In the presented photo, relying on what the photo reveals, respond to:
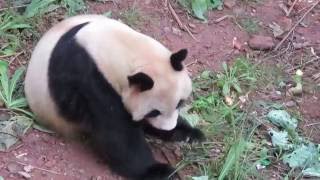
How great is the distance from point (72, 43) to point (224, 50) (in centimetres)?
176

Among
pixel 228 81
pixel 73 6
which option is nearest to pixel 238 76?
pixel 228 81

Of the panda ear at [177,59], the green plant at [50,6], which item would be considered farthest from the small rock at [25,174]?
the green plant at [50,6]

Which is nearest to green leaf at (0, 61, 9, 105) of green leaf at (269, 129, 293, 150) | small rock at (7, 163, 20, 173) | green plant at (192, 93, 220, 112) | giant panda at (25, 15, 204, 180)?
giant panda at (25, 15, 204, 180)

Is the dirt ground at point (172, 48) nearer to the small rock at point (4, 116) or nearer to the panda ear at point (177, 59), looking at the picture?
the small rock at point (4, 116)

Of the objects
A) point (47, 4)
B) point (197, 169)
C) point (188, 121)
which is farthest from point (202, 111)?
point (47, 4)

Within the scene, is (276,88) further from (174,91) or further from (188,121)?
(174,91)

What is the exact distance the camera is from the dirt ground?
163 inches

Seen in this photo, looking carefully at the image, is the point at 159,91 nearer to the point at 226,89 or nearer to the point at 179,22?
the point at 226,89

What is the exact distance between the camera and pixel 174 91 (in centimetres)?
385

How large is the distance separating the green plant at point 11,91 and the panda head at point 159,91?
2.75 feet

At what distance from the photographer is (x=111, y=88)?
3.90 metres

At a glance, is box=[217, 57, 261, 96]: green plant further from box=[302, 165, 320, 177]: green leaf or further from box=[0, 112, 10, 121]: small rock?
box=[0, 112, 10, 121]: small rock

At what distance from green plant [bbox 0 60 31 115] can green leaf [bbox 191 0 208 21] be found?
168cm

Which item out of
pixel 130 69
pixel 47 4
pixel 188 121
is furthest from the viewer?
pixel 47 4
